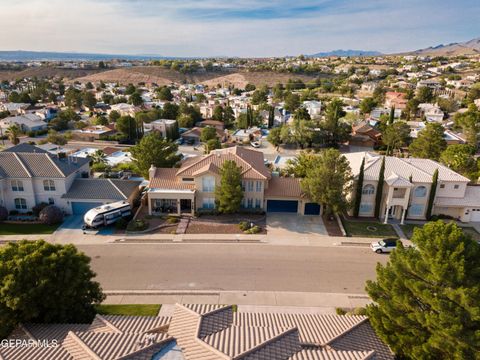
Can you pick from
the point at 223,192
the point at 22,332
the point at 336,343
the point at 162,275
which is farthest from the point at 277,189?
the point at 22,332

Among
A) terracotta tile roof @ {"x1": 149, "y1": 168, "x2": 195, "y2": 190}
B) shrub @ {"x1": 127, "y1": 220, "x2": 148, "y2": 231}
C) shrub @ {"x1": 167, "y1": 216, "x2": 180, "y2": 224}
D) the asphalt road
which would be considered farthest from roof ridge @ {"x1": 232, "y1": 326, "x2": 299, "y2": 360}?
terracotta tile roof @ {"x1": 149, "y1": 168, "x2": 195, "y2": 190}

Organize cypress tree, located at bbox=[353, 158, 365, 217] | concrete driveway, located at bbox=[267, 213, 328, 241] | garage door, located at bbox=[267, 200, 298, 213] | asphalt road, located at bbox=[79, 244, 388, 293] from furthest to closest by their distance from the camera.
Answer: garage door, located at bbox=[267, 200, 298, 213] → cypress tree, located at bbox=[353, 158, 365, 217] → concrete driveway, located at bbox=[267, 213, 328, 241] → asphalt road, located at bbox=[79, 244, 388, 293]

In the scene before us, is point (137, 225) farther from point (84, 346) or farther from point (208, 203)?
point (84, 346)

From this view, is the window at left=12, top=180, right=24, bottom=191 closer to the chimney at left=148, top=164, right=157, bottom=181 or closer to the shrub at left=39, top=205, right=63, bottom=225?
the shrub at left=39, top=205, right=63, bottom=225

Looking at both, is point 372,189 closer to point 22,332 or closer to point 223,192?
point 223,192

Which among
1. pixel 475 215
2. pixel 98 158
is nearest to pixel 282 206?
pixel 475 215

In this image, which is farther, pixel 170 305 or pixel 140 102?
pixel 140 102
